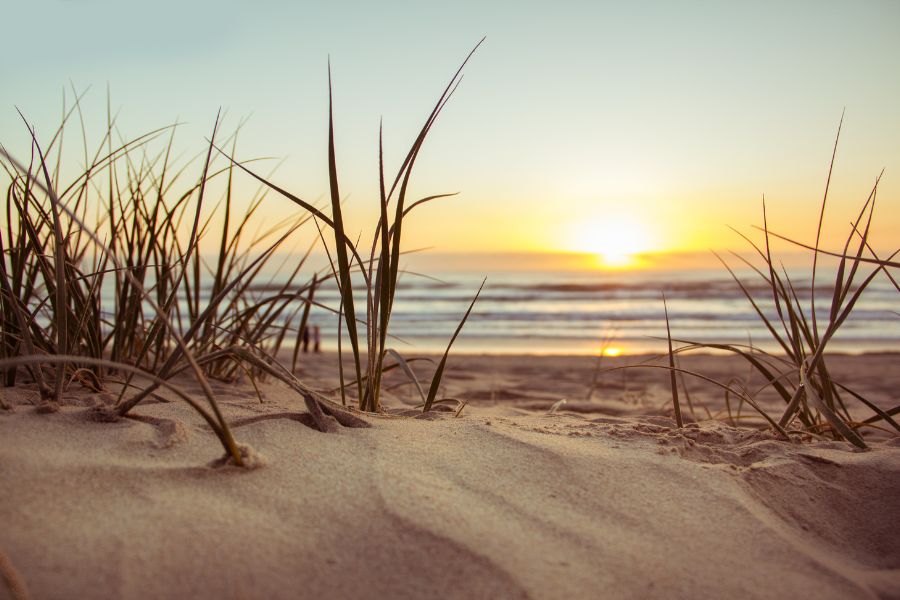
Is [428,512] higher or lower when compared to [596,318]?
higher

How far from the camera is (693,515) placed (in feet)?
3.96

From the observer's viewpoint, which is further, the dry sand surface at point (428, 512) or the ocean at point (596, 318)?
the ocean at point (596, 318)

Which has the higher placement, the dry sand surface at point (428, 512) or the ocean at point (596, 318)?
the dry sand surface at point (428, 512)

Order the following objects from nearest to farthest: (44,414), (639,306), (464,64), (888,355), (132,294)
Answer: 1. (44,414)
2. (464,64)
3. (132,294)
4. (888,355)
5. (639,306)

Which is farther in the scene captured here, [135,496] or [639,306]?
[639,306]

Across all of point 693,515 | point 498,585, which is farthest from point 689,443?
point 498,585

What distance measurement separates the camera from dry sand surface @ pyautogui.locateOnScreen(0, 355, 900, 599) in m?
0.93

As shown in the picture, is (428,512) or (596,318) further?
(596,318)

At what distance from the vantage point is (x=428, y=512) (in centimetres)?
110

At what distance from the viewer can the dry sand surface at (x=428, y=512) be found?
36.6 inches

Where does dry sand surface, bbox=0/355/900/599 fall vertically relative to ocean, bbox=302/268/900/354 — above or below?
above

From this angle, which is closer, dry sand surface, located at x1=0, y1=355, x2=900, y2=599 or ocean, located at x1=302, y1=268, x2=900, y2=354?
dry sand surface, located at x1=0, y1=355, x2=900, y2=599

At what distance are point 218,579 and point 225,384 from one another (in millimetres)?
1753

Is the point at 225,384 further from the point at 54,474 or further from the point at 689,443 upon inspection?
the point at 689,443
